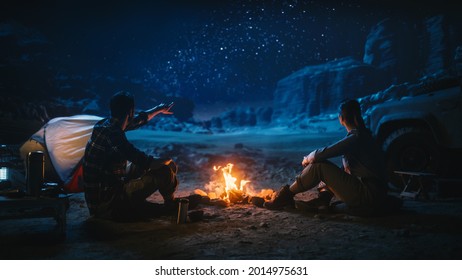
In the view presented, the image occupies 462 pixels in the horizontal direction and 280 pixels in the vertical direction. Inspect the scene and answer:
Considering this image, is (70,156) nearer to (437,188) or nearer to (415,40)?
(437,188)

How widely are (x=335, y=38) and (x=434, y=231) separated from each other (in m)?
21.2

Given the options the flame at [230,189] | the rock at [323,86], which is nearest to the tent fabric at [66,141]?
the flame at [230,189]

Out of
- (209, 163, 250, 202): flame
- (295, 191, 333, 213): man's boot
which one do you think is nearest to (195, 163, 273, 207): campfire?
(209, 163, 250, 202): flame

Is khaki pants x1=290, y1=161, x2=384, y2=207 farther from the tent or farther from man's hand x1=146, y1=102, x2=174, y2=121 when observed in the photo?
the tent

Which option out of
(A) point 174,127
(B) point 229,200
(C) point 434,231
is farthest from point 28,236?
(A) point 174,127

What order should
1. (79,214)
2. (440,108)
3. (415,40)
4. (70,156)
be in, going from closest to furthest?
1. (79,214)
2. (440,108)
3. (70,156)
4. (415,40)

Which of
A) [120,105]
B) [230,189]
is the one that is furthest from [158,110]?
[230,189]

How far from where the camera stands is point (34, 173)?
295 centimetres

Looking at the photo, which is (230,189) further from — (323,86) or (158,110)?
(323,86)

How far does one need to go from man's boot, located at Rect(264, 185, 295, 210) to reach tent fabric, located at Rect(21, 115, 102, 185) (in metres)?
4.09

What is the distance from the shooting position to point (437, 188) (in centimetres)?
502

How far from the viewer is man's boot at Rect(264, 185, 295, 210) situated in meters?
4.08

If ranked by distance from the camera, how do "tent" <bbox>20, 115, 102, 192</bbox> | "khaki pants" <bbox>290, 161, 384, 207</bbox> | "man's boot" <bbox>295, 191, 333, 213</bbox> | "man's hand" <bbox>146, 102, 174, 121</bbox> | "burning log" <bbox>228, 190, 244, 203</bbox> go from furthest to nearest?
"tent" <bbox>20, 115, 102, 192</bbox> → "burning log" <bbox>228, 190, 244, 203</bbox> → "man's hand" <bbox>146, 102, 174, 121</bbox> → "man's boot" <bbox>295, 191, 333, 213</bbox> → "khaki pants" <bbox>290, 161, 384, 207</bbox>

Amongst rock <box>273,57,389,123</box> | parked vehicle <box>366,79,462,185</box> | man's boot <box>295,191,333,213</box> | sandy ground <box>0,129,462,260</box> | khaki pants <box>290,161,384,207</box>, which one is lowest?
sandy ground <box>0,129,462,260</box>
